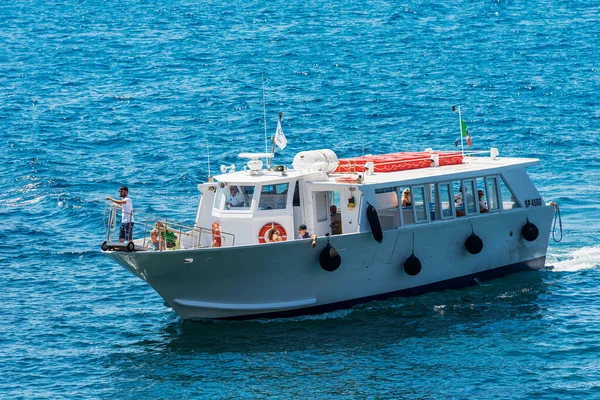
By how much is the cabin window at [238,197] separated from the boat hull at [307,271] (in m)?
2.43

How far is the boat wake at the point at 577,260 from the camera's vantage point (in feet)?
116

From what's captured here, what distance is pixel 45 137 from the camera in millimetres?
54750

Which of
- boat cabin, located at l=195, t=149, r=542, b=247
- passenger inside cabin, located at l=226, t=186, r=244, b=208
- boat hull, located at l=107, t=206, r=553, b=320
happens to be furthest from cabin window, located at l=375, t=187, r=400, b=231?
passenger inside cabin, located at l=226, t=186, r=244, b=208

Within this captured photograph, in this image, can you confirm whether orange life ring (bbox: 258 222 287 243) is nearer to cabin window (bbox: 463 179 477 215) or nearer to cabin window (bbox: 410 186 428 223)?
cabin window (bbox: 410 186 428 223)

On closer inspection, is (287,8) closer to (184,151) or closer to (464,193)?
(184,151)

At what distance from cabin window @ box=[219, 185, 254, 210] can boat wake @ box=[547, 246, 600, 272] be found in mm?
11431

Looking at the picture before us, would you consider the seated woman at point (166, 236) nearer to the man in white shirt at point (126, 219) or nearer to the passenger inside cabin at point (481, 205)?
the man in white shirt at point (126, 219)

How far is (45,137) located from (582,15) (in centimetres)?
4353

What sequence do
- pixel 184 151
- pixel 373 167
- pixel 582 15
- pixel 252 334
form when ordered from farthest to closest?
pixel 582 15 → pixel 184 151 → pixel 373 167 → pixel 252 334

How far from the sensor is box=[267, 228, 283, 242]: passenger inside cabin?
30391mm

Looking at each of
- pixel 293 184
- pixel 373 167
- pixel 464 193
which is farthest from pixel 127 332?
pixel 464 193

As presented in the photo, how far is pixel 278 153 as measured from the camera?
1969 inches

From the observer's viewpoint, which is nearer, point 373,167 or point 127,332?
point 127,332

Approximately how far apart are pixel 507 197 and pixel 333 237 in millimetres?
7486
